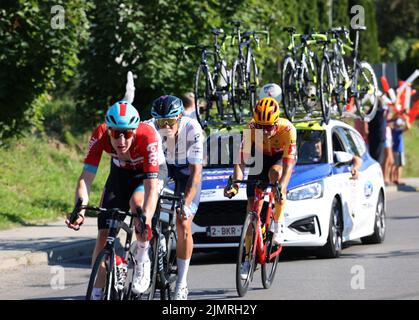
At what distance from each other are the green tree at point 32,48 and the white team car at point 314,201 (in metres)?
5.31

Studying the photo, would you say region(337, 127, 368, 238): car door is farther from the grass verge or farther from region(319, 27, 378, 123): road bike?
the grass verge

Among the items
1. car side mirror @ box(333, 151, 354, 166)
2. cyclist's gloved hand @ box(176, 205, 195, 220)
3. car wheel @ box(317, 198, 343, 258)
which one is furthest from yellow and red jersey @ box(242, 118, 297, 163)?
car side mirror @ box(333, 151, 354, 166)

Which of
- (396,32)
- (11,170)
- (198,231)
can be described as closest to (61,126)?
(11,170)

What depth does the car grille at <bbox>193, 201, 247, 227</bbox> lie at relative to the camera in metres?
13.9

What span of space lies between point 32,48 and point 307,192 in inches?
280

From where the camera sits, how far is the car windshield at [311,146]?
14938 mm

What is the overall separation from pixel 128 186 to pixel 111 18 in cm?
1166

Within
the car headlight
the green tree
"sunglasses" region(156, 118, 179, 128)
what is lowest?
the car headlight

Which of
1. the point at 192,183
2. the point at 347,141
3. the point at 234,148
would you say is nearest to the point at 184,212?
the point at 192,183

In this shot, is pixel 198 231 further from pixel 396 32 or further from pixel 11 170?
pixel 396 32

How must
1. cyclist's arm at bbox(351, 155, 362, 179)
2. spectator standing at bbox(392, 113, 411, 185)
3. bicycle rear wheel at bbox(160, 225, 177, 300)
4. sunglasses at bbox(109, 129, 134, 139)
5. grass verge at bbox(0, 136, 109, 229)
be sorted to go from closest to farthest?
sunglasses at bbox(109, 129, 134, 139), bicycle rear wheel at bbox(160, 225, 177, 300), cyclist's arm at bbox(351, 155, 362, 179), grass verge at bbox(0, 136, 109, 229), spectator standing at bbox(392, 113, 411, 185)

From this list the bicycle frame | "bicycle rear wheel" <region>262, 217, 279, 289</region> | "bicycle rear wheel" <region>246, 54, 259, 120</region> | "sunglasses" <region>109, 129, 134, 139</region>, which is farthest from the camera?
"bicycle rear wheel" <region>246, 54, 259, 120</region>

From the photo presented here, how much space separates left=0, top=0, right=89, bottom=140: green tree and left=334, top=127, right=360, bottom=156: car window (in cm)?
548

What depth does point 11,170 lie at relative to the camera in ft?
67.6
